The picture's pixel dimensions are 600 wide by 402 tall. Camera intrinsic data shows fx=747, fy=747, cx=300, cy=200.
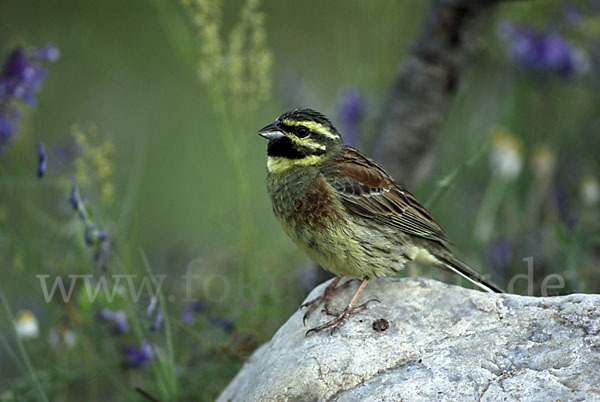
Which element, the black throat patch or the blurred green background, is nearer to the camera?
the black throat patch

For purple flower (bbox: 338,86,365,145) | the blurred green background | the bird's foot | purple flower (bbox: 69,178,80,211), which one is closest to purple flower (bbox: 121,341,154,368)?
the blurred green background

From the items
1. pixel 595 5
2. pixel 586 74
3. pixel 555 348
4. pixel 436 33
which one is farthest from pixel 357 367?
pixel 595 5

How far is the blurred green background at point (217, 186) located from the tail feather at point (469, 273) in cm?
43

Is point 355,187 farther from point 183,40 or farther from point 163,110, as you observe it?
point 163,110

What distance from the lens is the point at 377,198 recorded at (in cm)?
383

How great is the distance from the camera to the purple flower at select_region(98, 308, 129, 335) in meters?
4.02

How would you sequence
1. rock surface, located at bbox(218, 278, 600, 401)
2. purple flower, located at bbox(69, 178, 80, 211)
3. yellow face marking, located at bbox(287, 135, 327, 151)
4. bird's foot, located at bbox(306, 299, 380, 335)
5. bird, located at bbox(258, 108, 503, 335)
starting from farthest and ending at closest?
yellow face marking, located at bbox(287, 135, 327, 151) → bird, located at bbox(258, 108, 503, 335) → purple flower, located at bbox(69, 178, 80, 211) → bird's foot, located at bbox(306, 299, 380, 335) → rock surface, located at bbox(218, 278, 600, 401)

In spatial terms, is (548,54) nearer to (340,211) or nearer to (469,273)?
(469,273)

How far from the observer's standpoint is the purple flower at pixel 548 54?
584cm

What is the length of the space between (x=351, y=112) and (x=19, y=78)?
8.29ft

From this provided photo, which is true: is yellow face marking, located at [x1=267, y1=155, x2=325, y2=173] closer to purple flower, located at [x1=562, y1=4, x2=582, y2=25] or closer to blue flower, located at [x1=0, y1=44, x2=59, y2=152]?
blue flower, located at [x1=0, y1=44, x2=59, y2=152]

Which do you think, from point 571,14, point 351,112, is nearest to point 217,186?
point 351,112

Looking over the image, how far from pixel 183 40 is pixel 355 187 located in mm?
1989

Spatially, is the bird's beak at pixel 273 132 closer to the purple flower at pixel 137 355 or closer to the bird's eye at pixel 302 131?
the bird's eye at pixel 302 131
